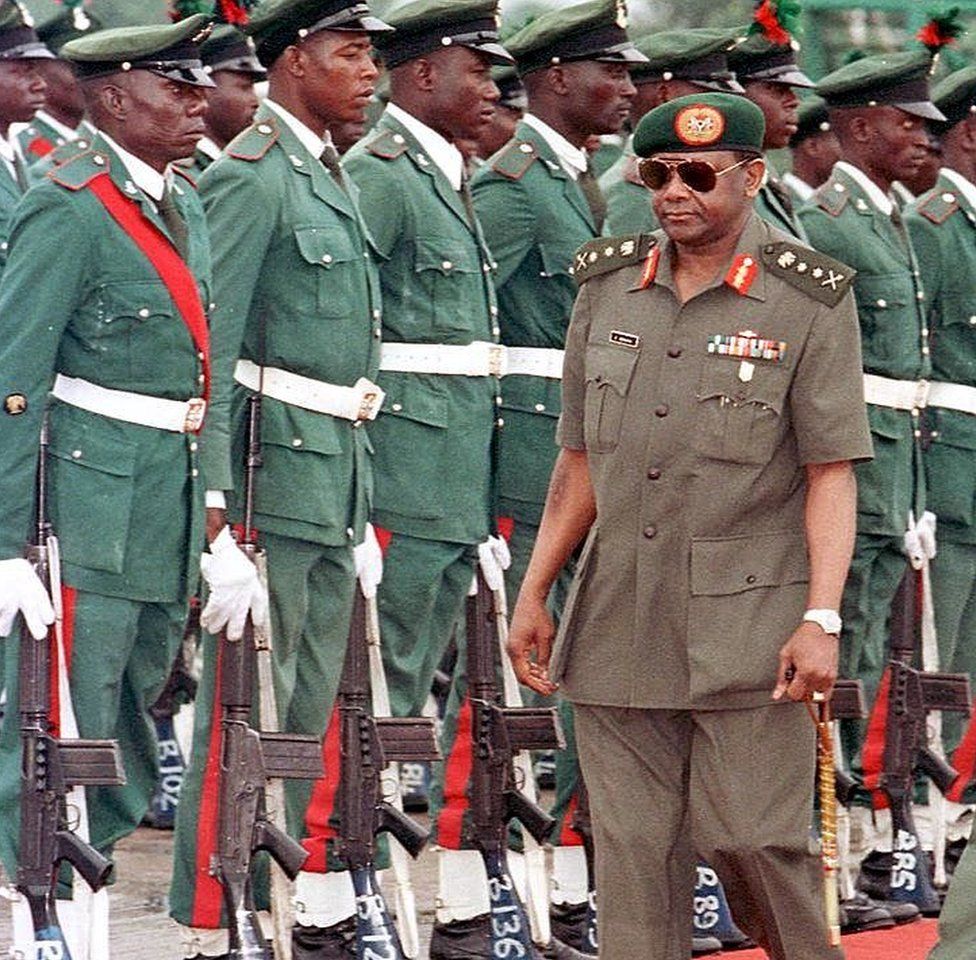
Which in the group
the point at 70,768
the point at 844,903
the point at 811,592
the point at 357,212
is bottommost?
the point at 844,903

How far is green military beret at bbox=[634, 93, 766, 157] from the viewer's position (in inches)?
250

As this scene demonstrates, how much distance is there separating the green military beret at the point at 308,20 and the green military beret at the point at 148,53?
429 mm

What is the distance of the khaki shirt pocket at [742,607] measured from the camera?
6.20 m

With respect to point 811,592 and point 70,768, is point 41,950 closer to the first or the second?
point 70,768

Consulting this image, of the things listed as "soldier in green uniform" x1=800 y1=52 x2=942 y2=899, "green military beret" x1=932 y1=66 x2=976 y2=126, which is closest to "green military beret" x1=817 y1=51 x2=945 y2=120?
"soldier in green uniform" x1=800 y1=52 x2=942 y2=899

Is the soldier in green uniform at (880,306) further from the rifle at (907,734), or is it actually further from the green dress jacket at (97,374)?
the green dress jacket at (97,374)

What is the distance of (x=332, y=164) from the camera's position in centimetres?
763

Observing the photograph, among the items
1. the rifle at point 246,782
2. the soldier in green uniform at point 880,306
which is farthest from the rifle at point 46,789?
the soldier in green uniform at point 880,306

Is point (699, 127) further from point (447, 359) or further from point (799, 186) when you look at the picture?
point (799, 186)

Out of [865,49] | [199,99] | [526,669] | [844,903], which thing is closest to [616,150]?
[865,49]

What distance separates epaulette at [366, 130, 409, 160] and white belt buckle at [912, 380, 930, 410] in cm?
189

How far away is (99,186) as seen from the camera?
23.0 ft

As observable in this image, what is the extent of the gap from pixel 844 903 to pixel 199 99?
2.99 metres

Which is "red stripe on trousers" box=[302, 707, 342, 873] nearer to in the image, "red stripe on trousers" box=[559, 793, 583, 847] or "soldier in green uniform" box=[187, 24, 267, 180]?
"red stripe on trousers" box=[559, 793, 583, 847]
